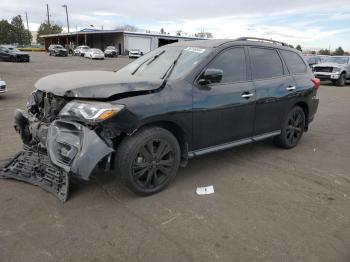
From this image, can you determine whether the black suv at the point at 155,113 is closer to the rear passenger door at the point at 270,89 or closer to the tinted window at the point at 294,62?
the rear passenger door at the point at 270,89

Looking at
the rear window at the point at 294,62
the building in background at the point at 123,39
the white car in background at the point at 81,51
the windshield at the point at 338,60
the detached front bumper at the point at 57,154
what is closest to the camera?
the detached front bumper at the point at 57,154

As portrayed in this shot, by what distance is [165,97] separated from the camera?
158 inches

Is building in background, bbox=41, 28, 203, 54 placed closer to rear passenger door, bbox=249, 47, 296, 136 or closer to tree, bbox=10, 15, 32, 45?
tree, bbox=10, 15, 32, 45

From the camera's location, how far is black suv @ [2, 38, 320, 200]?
3.63 meters

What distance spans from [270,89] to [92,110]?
295 cm

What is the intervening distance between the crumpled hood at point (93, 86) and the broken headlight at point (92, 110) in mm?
97

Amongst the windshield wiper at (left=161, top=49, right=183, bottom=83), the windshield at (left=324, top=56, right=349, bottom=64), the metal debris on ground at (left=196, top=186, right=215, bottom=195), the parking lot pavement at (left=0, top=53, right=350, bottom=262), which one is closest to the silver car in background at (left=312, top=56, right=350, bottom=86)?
the windshield at (left=324, top=56, right=349, bottom=64)

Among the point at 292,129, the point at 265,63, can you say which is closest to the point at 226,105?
the point at 265,63

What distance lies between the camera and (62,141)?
3.66m

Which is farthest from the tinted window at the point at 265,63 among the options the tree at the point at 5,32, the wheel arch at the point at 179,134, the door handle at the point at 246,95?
the tree at the point at 5,32

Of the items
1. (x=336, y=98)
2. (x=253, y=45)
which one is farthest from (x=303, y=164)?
(x=336, y=98)

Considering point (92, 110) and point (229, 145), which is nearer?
point (92, 110)

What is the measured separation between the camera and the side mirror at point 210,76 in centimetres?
427

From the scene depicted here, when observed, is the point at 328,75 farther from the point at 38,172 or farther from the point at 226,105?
the point at 38,172
